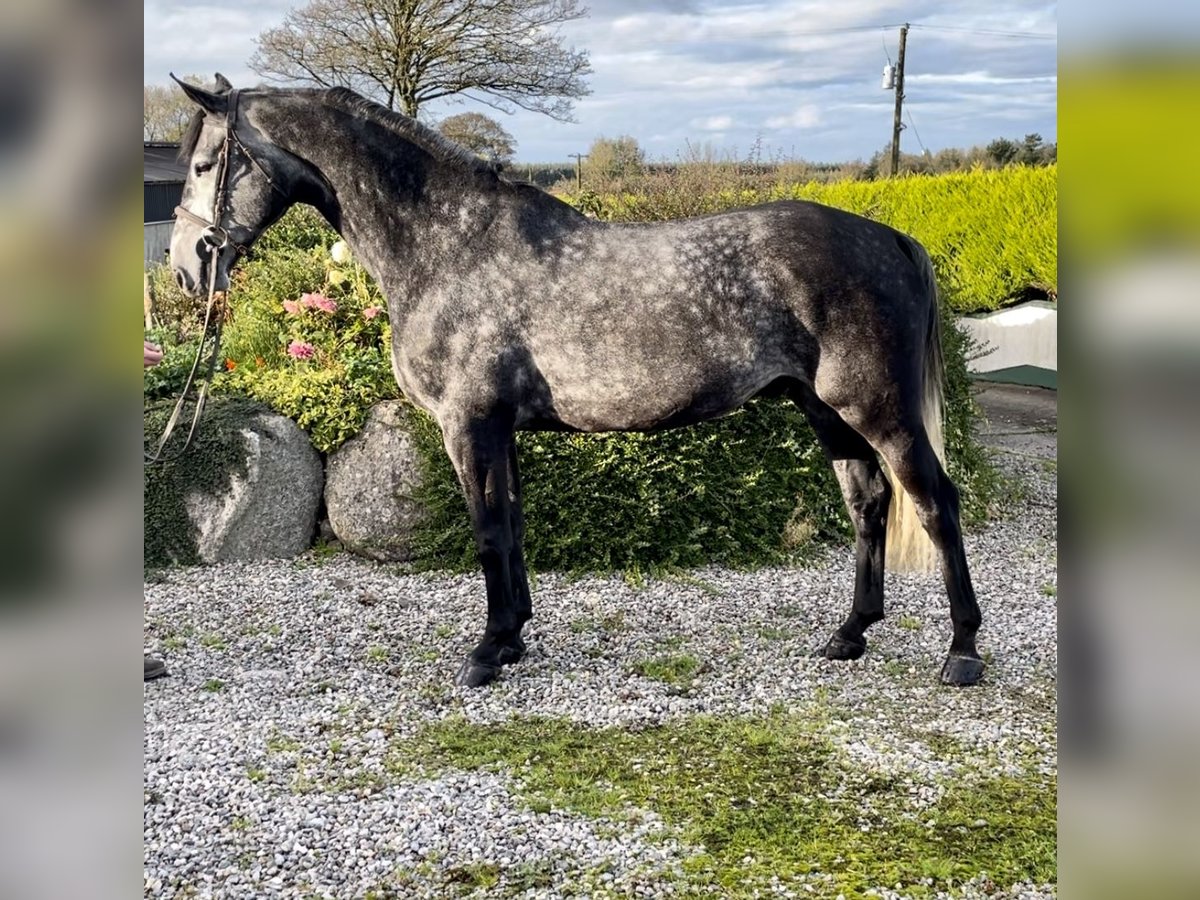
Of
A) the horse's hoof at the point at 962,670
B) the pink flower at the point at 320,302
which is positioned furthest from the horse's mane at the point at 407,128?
the pink flower at the point at 320,302

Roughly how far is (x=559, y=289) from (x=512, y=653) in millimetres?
1529

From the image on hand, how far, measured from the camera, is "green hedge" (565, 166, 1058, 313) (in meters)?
11.7

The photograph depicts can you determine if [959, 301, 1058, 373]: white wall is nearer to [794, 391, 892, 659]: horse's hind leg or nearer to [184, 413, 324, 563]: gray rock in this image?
[794, 391, 892, 659]: horse's hind leg

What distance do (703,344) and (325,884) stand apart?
214 centimetres

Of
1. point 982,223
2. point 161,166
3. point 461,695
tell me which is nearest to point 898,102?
point 982,223

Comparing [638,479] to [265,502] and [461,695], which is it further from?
[265,502]

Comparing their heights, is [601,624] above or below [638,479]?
below

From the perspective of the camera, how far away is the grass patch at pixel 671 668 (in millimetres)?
4090

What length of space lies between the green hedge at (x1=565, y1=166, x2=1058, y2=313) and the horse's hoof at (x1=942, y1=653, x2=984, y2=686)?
775 centimetres

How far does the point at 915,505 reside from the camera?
12.4 feet

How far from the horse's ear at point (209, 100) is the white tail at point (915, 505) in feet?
8.64

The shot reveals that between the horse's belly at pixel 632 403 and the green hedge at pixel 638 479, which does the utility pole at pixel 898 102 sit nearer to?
the green hedge at pixel 638 479
